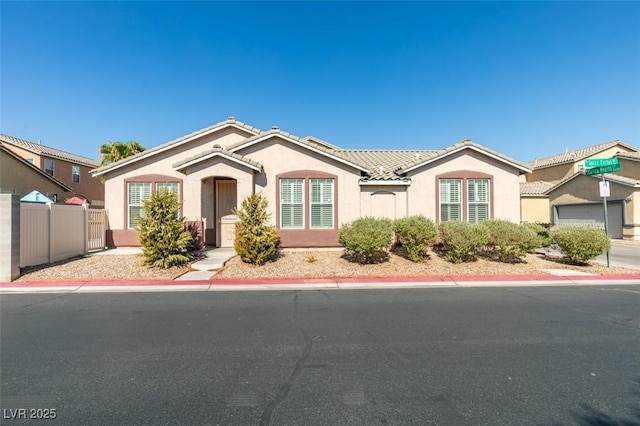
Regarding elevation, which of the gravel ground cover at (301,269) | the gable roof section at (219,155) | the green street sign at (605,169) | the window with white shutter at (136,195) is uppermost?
the gable roof section at (219,155)

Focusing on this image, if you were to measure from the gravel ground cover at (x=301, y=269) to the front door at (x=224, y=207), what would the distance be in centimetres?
244

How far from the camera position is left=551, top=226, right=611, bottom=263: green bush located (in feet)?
35.6

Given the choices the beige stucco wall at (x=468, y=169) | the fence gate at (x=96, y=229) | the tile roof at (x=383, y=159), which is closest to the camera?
the fence gate at (x=96, y=229)

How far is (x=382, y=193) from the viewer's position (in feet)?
45.9

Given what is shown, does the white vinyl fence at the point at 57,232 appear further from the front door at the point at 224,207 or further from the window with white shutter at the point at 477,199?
the window with white shutter at the point at 477,199

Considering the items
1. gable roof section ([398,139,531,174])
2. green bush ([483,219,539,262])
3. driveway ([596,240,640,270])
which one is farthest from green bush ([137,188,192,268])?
driveway ([596,240,640,270])

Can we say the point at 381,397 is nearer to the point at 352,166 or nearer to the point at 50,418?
the point at 50,418

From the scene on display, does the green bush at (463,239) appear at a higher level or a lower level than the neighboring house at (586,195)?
lower

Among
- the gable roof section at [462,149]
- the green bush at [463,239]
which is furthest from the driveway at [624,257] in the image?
the green bush at [463,239]

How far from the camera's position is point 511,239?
1127cm

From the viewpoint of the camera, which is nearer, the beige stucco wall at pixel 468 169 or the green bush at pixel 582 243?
the green bush at pixel 582 243

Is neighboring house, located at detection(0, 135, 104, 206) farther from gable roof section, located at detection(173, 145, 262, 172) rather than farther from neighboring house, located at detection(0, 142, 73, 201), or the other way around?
gable roof section, located at detection(173, 145, 262, 172)

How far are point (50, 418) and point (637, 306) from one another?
402 inches

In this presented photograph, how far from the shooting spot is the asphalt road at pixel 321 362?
3098 millimetres
